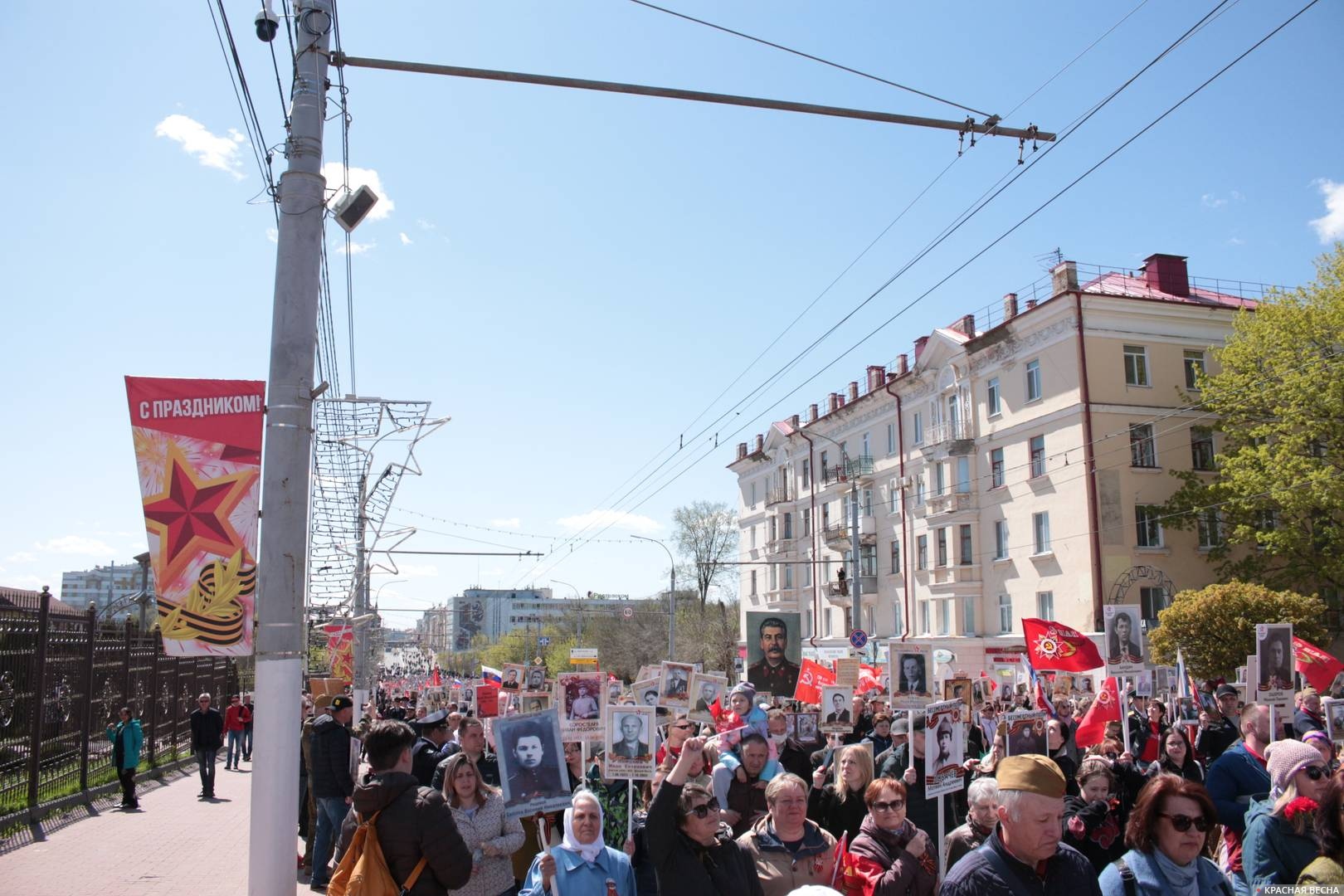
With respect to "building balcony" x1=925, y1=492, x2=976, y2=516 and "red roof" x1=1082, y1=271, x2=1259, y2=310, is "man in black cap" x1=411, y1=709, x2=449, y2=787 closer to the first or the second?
"red roof" x1=1082, y1=271, x2=1259, y2=310

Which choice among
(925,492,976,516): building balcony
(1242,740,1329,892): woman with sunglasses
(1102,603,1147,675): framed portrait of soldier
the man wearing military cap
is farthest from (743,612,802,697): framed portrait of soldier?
the man wearing military cap

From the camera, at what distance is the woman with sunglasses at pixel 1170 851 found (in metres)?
4.38

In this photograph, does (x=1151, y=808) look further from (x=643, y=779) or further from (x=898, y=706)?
(x=898, y=706)

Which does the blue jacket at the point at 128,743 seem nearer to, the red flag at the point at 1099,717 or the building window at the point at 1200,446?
the red flag at the point at 1099,717

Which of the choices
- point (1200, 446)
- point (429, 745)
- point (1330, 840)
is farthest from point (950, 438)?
point (1330, 840)

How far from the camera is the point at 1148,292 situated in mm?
38125

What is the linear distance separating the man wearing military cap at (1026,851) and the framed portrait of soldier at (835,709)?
899 centimetres

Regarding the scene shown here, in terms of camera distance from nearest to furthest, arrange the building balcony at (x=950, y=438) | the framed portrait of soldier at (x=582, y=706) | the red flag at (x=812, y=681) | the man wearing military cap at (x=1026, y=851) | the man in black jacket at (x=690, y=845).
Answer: the man wearing military cap at (x=1026, y=851) → the man in black jacket at (x=690, y=845) → the framed portrait of soldier at (x=582, y=706) → the red flag at (x=812, y=681) → the building balcony at (x=950, y=438)

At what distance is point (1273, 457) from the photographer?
3172cm

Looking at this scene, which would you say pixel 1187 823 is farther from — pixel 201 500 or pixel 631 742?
pixel 201 500

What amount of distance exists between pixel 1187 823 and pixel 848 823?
3272mm

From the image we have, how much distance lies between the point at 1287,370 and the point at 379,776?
3300 cm

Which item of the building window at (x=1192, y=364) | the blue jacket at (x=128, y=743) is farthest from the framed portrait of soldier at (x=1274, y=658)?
the building window at (x=1192, y=364)

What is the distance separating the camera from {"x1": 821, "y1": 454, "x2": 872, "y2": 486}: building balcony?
49844 mm
